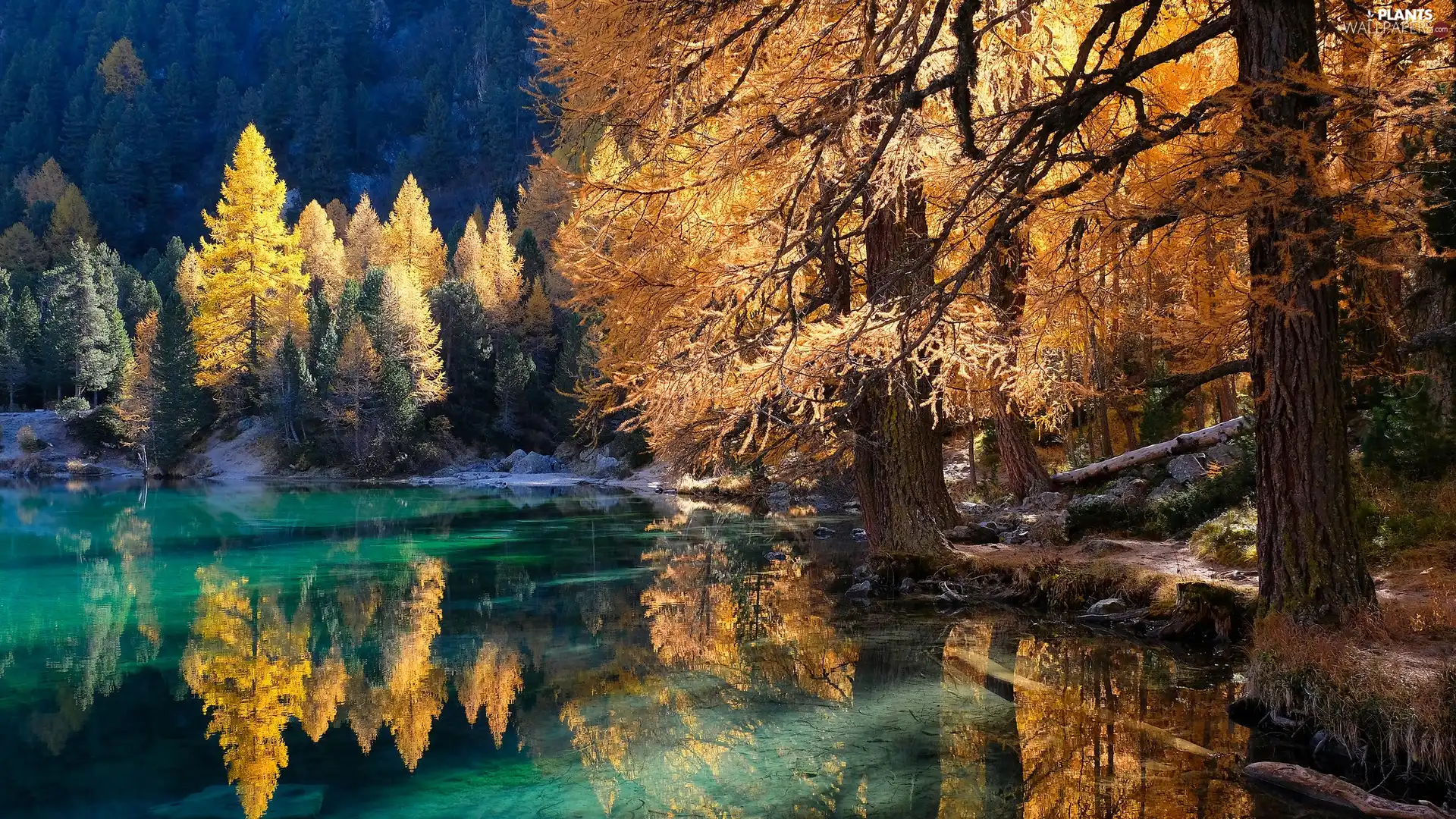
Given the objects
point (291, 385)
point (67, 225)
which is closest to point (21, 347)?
point (291, 385)

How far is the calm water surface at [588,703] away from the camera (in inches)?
230

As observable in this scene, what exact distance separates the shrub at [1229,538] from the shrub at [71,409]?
5194 cm

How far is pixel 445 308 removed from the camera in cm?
4872

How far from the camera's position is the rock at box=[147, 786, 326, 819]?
575cm

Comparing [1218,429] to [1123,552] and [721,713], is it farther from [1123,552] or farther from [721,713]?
[721,713]

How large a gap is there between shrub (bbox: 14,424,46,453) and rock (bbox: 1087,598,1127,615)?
50996 millimetres

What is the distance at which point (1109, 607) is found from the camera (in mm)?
9789

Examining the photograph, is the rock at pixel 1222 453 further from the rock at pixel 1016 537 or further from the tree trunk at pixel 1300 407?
the tree trunk at pixel 1300 407

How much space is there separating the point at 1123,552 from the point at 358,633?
845 centimetres

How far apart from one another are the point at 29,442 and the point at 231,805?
1971 inches

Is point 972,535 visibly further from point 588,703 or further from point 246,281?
point 246,281

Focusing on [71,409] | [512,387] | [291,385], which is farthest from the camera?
[71,409]

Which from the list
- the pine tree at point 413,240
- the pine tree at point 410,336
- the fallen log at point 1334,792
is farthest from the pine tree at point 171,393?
the fallen log at point 1334,792

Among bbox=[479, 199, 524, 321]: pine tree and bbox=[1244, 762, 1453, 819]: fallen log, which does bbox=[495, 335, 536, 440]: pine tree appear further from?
bbox=[1244, 762, 1453, 819]: fallen log
